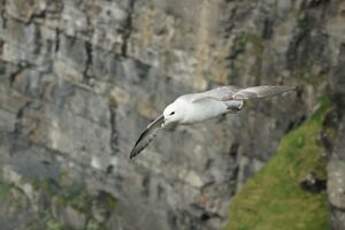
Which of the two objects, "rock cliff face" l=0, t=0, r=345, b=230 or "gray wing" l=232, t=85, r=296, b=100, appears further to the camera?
"rock cliff face" l=0, t=0, r=345, b=230

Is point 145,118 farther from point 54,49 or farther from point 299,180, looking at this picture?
point 299,180

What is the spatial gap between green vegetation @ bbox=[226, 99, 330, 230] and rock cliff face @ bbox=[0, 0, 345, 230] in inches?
44.2

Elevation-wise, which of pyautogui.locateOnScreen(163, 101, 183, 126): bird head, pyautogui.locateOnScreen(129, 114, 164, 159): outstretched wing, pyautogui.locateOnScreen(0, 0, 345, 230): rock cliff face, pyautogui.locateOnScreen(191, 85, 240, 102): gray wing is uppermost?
pyautogui.locateOnScreen(191, 85, 240, 102): gray wing

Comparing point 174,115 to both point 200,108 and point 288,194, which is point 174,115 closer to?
point 200,108

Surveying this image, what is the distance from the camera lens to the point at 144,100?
3397 cm

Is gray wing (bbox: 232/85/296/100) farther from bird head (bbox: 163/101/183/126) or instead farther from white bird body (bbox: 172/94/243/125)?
bird head (bbox: 163/101/183/126)

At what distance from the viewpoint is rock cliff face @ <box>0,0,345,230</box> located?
29266 mm

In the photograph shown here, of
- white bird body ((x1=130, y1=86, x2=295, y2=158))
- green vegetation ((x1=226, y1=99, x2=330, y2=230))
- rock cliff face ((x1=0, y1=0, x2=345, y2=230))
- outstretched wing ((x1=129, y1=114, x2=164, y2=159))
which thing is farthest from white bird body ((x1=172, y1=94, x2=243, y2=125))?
green vegetation ((x1=226, y1=99, x2=330, y2=230))

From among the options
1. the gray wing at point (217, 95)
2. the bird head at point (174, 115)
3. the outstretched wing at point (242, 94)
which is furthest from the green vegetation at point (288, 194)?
the bird head at point (174, 115)

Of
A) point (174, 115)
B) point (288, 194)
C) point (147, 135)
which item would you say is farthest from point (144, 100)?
point (174, 115)

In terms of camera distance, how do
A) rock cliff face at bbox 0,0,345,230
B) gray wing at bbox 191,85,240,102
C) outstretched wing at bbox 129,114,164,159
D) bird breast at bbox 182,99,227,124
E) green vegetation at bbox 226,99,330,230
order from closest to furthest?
bird breast at bbox 182,99,227,124
gray wing at bbox 191,85,240,102
outstretched wing at bbox 129,114,164,159
green vegetation at bbox 226,99,330,230
rock cliff face at bbox 0,0,345,230

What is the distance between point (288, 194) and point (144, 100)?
857 cm

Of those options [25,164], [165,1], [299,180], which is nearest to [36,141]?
[25,164]

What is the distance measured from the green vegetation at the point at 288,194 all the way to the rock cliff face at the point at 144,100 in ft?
3.68
